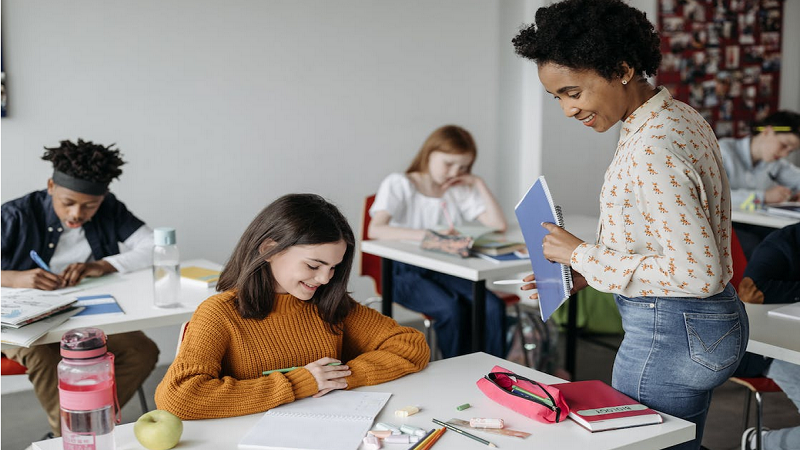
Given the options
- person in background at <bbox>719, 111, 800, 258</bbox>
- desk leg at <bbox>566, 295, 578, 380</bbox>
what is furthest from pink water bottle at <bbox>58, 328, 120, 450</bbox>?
person in background at <bbox>719, 111, 800, 258</bbox>

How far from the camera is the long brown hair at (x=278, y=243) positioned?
1723 mm

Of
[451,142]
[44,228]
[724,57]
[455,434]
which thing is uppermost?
[724,57]

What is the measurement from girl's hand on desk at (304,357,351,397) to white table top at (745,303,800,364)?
3.41 feet

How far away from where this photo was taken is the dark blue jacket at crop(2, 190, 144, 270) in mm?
2846

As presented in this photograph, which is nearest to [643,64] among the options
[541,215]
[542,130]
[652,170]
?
[652,170]

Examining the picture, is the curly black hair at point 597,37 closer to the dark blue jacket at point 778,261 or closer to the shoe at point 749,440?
the dark blue jacket at point 778,261

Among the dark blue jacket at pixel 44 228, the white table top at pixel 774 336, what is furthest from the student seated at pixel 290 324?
the dark blue jacket at pixel 44 228

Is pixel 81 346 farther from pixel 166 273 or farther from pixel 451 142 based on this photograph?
pixel 451 142

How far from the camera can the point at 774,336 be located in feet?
6.75

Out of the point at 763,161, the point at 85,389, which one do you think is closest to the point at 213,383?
the point at 85,389

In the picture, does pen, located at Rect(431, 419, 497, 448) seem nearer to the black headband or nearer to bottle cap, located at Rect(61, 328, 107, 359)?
bottle cap, located at Rect(61, 328, 107, 359)

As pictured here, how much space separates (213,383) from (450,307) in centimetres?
191

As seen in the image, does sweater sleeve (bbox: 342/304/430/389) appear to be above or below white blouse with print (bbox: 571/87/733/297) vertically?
below

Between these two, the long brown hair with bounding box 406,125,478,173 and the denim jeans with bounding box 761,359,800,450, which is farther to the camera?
the long brown hair with bounding box 406,125,478,173
